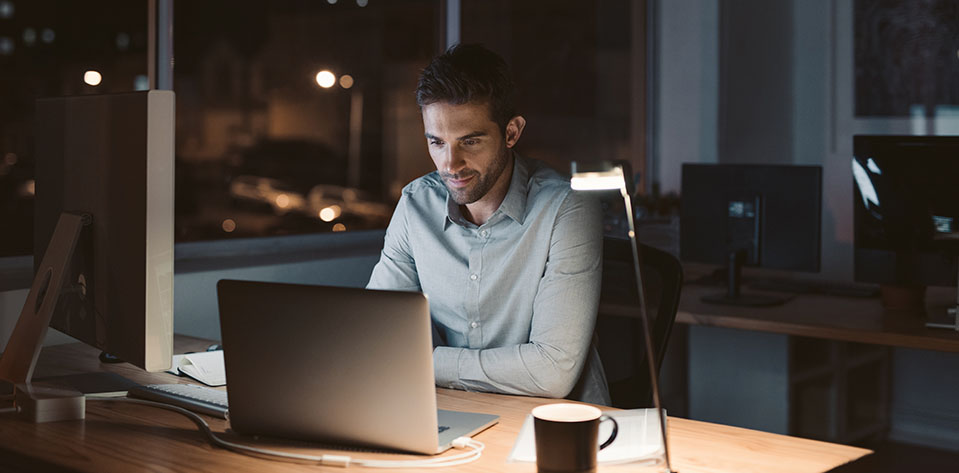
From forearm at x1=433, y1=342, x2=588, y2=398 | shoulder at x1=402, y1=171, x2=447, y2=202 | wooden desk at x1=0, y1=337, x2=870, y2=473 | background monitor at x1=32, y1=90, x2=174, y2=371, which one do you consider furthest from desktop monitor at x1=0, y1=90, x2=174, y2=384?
shoulder at x1=402, y1=171, x2=447, y2=202

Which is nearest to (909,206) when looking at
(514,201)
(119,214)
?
(514,201)

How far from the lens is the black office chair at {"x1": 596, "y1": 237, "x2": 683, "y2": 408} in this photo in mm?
2055

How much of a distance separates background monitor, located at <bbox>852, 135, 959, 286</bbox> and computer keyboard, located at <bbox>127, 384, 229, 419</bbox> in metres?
2.04

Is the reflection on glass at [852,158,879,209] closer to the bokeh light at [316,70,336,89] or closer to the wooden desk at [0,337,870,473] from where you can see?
the wooden desk at [0,337,870,473]

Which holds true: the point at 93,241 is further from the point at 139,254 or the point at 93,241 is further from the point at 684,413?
the point at 684,413

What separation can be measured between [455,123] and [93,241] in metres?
0.74

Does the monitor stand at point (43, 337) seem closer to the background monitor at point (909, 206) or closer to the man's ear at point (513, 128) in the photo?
the man's ear at point (513, 128)

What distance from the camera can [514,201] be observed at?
1.92 m

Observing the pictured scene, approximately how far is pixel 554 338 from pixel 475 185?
1.25 feet

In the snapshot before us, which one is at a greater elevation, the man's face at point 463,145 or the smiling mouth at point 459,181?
the man's face at point 463,145

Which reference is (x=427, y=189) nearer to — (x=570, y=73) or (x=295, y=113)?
(x=295, y=113)

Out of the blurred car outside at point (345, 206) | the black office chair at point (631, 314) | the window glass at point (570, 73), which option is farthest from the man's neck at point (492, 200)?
the window glass at point (570, 73)

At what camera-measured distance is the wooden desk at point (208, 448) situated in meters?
1.24

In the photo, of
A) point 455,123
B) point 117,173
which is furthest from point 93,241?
point 455,123
